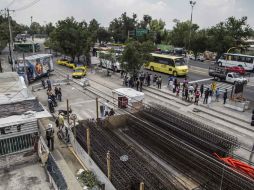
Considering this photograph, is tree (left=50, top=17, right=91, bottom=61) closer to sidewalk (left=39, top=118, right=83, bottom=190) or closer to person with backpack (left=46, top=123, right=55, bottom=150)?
sidewalk (left=39, top=118, right=83, bottom=190)

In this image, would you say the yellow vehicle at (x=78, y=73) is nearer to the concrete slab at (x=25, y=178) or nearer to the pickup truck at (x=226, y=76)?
the pickup truck at (x=226, y=76)

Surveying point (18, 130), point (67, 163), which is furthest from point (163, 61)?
point (18, 130)

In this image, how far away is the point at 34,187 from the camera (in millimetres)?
10773

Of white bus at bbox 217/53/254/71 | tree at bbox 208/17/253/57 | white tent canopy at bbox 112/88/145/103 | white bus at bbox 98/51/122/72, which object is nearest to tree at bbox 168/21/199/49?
tree at bbox 208/17/253/57

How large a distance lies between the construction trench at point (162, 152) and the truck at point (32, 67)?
1797 centimetres

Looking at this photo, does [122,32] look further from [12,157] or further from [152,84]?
[12,157]

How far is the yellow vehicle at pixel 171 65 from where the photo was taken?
109 feet

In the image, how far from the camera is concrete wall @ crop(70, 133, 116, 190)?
10.0 m

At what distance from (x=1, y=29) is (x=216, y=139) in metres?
61.1

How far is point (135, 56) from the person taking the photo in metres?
27.4

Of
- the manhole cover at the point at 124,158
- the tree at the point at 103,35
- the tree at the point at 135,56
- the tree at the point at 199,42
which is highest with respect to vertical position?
the tree at the point at 103,35

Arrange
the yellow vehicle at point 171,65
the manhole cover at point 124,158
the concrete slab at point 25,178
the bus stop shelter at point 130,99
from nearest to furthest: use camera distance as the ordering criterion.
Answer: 1. the concrete slab at point 25,178
2. the manhole cover at point 124,158
3. the bus stop shelter at point 130,99
4. the yellow vehicle at point 171,65

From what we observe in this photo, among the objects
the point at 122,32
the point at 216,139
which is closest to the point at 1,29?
the point at 122,32

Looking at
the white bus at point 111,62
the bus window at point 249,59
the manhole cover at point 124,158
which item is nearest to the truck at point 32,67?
the white bus at point 111,62
